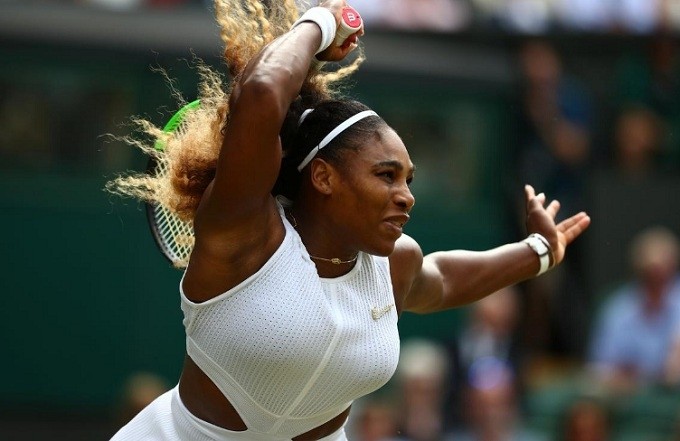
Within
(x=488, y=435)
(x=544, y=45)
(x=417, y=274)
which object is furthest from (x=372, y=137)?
(x=544, y=45)

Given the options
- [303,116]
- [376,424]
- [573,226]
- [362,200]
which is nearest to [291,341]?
[362,200]

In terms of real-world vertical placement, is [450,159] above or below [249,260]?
below

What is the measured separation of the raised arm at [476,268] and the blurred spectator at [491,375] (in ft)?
9.34

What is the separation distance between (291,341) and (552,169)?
537cm

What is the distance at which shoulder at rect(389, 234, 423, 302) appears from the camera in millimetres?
4156

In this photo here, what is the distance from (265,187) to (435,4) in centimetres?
610

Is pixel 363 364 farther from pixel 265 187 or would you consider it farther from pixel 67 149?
pixel 67 149

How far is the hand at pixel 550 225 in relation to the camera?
4652mm

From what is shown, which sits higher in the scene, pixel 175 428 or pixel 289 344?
pixel 289 344

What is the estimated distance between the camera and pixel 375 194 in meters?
3.70

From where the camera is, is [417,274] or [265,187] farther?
[417,274]

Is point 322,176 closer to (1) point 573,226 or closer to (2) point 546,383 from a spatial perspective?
(1) point 573,226

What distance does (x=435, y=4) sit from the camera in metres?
9.38

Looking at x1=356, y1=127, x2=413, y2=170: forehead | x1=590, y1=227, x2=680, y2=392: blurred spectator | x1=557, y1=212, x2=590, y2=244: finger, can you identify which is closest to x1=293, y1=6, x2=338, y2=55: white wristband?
x1=356, y1=127, x2=413, y2=170: forehead
